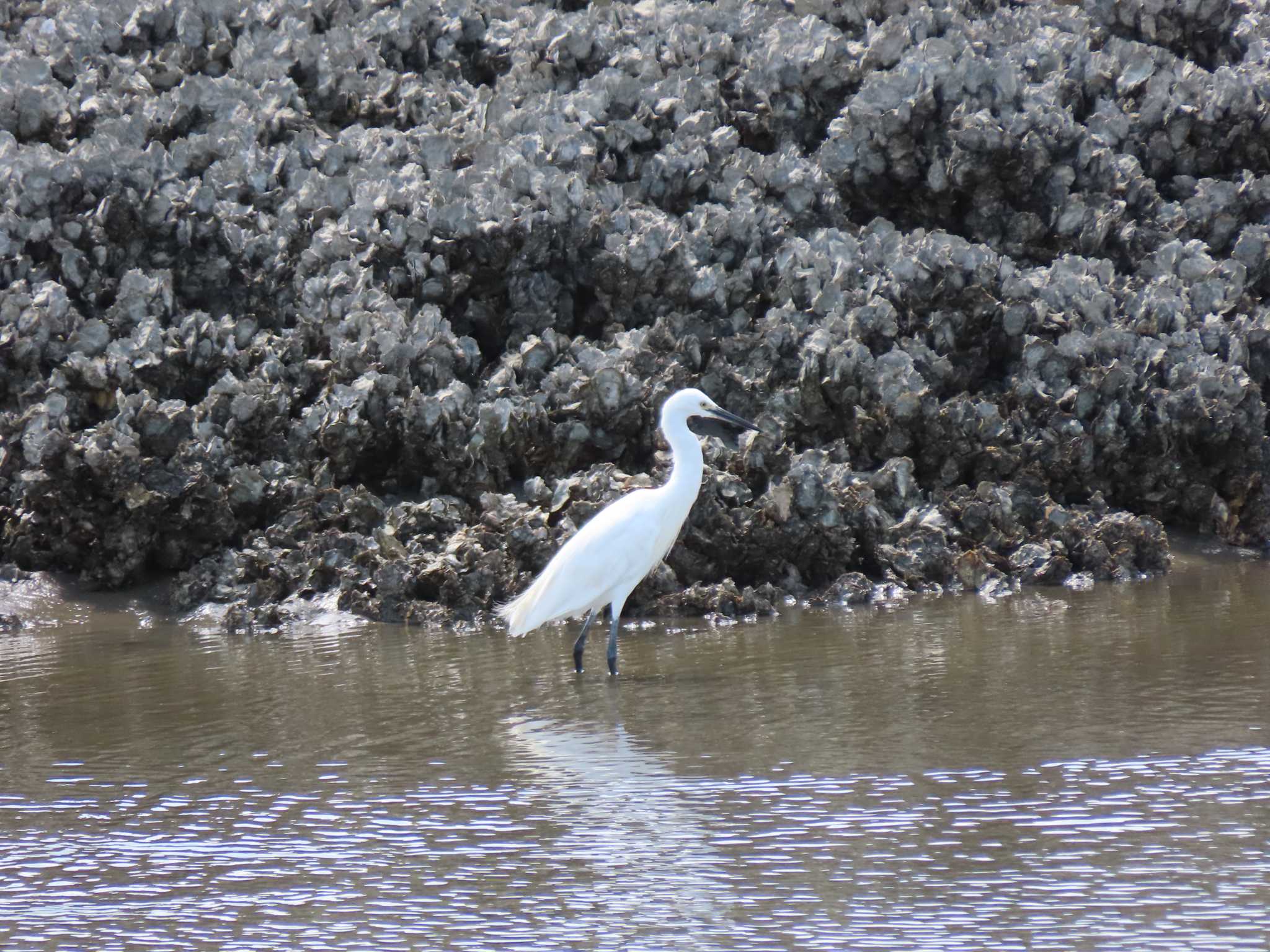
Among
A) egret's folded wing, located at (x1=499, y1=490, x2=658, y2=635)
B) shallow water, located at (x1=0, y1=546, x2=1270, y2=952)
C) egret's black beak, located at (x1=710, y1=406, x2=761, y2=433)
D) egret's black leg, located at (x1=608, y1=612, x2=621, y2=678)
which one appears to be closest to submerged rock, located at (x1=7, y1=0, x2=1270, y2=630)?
egret's black beak, located at (x1=710, y1=406, x2=761, y2=433)

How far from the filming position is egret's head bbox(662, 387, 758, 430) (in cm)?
917

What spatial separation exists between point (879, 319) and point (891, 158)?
2181 mm

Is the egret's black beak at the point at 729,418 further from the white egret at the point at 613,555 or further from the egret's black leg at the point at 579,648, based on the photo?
the egret's black leg at the point at 579,648

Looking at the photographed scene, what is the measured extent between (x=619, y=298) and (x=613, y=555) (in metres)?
3.35

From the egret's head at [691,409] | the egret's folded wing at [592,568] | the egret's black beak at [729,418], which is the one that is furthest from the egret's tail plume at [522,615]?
the egret's black beak at [729,418]

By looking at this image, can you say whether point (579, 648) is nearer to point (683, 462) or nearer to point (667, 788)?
point (683, 462)

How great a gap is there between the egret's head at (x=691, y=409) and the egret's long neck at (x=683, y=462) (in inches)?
1.7

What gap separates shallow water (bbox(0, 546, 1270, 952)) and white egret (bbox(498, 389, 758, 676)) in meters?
0.28

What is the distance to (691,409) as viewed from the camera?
30.3ft

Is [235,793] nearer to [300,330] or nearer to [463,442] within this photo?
[463,442]

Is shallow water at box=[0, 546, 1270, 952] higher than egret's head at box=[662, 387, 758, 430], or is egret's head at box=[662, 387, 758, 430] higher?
egret's head at box=[662, 387, 758, 430]

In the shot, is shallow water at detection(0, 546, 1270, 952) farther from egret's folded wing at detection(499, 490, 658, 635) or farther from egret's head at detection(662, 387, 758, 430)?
egret's head at detection(662, 387, 758, 430)

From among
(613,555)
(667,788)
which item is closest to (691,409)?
(613,555)

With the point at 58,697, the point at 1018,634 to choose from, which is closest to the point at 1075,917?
the point at 1018,634
